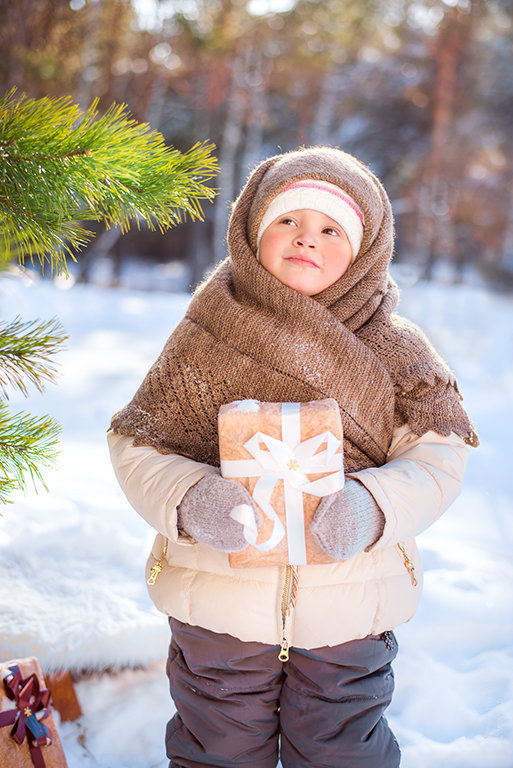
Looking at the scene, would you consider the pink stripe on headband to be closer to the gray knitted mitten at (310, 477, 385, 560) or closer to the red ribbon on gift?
the gray knitted mitten at (310, 477, 385, 560)

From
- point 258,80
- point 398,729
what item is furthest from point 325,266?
point 258,80

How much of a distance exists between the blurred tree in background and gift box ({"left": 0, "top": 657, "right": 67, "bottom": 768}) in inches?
408

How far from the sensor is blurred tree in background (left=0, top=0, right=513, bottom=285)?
443 inches

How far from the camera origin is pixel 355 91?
A: 44.0ft

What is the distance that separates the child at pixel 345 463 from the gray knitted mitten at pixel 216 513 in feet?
0.04

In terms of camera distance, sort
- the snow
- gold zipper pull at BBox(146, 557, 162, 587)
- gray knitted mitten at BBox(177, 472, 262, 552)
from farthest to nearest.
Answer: the snow, gold zipper pull at BBox(146, 557, 162, 587), gray knitted mitten at BBox(177, 472, 262, 552)

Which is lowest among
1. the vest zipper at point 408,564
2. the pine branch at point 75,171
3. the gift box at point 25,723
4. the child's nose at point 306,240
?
the gift box at point 25,723

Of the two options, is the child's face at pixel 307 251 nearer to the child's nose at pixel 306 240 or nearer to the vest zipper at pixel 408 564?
the child's nose at pixel 306 240

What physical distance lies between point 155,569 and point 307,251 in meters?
0.84

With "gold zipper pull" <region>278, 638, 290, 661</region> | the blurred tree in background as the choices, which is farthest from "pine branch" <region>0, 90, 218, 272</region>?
the blurred tree in background

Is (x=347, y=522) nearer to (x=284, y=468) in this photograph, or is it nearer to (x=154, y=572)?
(x=284, y=468)

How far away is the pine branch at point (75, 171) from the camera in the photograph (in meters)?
1.08

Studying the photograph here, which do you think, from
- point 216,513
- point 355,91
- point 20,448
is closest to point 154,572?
point 216,513

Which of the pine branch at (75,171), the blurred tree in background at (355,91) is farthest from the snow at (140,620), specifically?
the blurred tree in background at (355,91)
